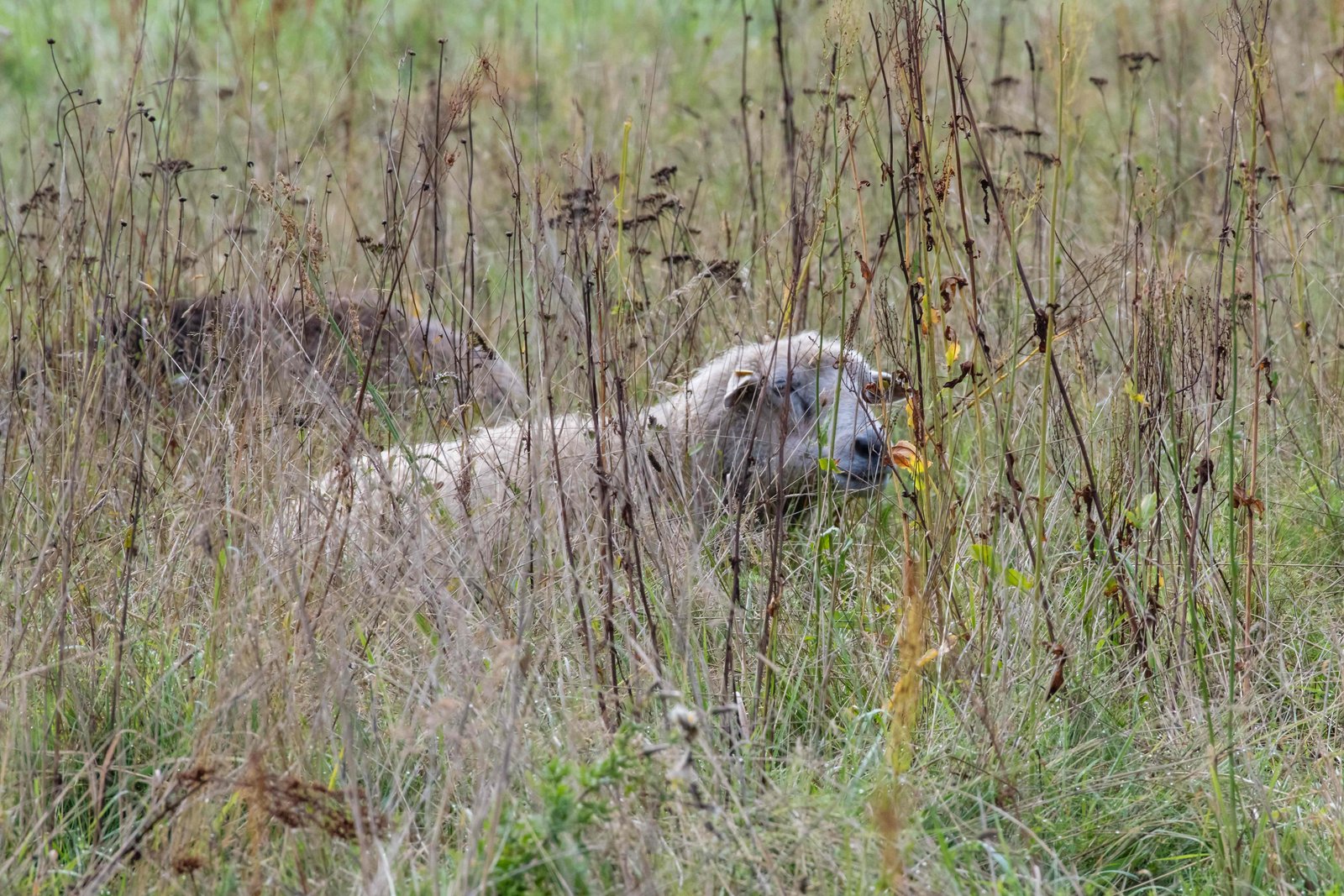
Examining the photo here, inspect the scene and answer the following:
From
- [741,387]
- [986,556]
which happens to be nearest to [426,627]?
[986,556]

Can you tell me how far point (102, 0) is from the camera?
10.7 meters

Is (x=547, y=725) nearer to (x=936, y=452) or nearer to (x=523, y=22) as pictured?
(x=936, y=452)

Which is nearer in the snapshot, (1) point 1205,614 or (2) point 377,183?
(1) point 1205,614

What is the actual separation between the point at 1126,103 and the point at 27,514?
18.2ft

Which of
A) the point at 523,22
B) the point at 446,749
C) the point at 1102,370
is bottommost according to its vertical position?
the point at 446,749

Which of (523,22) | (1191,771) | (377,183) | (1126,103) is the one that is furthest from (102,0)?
(1191,771)

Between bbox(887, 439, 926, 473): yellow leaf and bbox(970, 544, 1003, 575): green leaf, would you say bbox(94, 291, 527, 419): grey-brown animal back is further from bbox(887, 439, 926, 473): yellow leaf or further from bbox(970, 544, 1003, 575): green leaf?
bbox(970, 544, 1003, 575): green leaf

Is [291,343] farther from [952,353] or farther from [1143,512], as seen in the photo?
[1143,512]

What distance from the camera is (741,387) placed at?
4156 mm

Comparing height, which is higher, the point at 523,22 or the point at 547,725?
the point at 523,22

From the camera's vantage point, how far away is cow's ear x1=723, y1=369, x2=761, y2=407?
4105 millimetres

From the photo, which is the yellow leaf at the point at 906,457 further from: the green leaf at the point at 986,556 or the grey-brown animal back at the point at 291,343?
the grey-brown animal back at the point at 291,343

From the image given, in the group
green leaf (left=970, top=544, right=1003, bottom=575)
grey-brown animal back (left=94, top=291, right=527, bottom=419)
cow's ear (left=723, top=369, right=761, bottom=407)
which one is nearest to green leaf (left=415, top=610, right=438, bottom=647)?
grey-brown animal back (left=94, top=291, right=527, bottom=419)

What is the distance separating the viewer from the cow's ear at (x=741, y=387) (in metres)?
4.11
